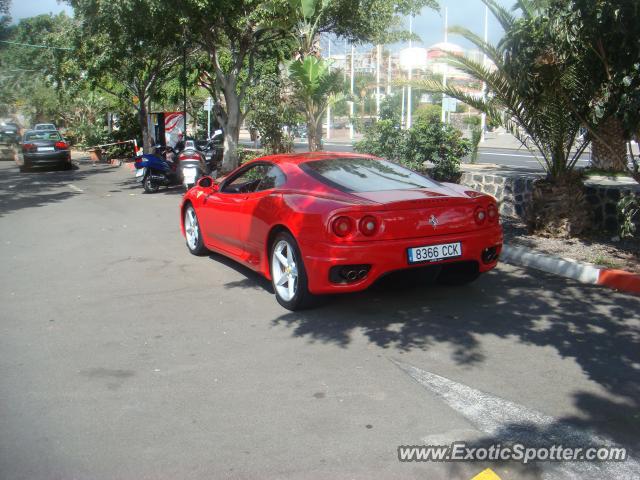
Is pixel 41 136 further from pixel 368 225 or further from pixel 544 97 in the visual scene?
pixel 368 225

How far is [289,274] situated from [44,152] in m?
21.2

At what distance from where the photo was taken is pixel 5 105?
7238 cm

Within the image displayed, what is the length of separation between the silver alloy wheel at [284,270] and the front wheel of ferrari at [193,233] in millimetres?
2332

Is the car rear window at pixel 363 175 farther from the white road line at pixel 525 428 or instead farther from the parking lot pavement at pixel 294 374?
the white road line at pixel 525 428

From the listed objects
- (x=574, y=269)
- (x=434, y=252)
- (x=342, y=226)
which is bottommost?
(x=574, y=269)

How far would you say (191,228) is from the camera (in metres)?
8.65

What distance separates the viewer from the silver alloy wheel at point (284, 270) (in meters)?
5.93

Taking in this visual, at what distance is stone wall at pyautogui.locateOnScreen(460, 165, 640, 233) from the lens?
337 inches

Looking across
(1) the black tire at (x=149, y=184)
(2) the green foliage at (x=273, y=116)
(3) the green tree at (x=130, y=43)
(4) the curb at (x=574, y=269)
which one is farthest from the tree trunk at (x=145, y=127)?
(4) the curb at (x=574, y=269)

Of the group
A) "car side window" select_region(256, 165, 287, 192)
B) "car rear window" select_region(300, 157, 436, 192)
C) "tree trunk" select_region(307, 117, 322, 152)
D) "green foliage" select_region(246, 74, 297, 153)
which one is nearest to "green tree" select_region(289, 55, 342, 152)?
"tree trunk" select_region(307, 117, 322, 152)

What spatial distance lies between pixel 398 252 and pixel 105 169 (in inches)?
899

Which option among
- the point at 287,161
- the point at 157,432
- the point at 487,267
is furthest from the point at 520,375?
the point at 287,161

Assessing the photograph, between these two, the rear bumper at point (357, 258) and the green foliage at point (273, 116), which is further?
the green foliage at point (273, 116)

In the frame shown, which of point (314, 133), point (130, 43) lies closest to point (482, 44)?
point (314, 133)
